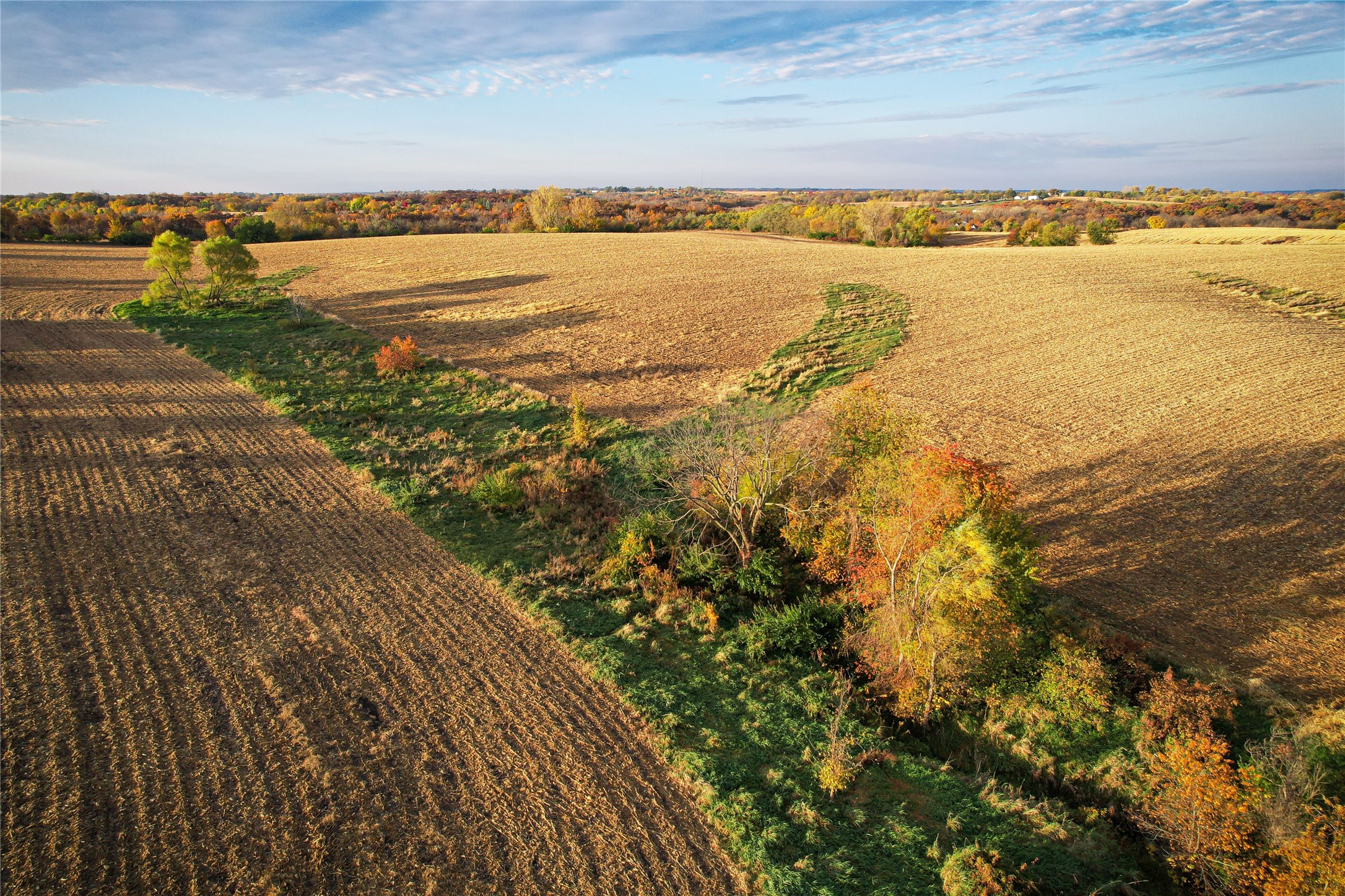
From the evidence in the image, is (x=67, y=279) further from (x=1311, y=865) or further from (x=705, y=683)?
(x=1311, y=865)

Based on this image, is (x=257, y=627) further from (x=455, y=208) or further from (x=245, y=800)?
(x=455, y=208)

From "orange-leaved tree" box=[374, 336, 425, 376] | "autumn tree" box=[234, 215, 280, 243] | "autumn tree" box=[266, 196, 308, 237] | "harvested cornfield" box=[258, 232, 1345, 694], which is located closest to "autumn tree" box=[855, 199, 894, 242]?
"harvested cornfield" box=[258, 232, 1345, 694]

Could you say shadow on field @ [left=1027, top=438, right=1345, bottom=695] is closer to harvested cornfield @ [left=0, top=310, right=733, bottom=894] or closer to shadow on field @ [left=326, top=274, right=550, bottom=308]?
harvested cornfield @ [left=0, top=310, right=733, bottom=894]

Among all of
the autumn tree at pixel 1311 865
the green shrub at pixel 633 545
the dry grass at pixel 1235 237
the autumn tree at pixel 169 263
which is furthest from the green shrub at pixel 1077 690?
the dry grass at pixel 1235 237

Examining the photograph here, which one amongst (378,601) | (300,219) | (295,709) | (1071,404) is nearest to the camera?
(295,709)

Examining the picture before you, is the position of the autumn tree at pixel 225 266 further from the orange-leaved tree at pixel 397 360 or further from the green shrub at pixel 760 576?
the green shrub at pixel 760 576

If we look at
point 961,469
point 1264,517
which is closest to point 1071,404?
point 1264,517

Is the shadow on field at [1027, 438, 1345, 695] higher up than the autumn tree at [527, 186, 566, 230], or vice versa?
the autumn tree at [527, 186, 566, 230]
